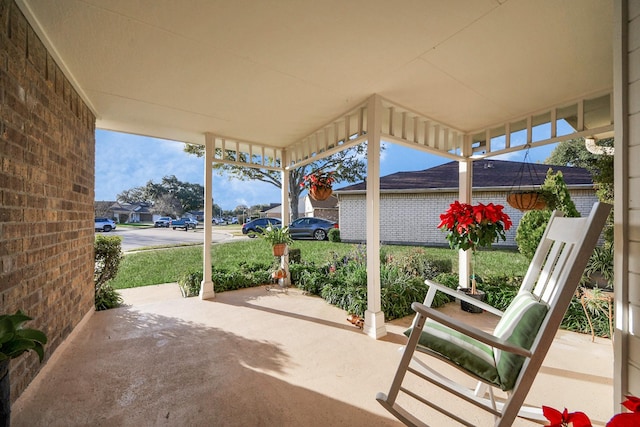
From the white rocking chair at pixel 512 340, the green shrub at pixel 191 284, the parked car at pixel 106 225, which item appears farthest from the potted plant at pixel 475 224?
the parked car at pixel 106 225

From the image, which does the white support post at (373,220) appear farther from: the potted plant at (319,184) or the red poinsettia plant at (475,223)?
the potted plant at (319,184)

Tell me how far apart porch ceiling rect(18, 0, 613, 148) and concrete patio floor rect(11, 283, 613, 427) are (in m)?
2.35

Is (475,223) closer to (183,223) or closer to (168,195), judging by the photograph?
(183,223)

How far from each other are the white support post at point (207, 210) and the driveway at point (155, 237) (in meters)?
4.59

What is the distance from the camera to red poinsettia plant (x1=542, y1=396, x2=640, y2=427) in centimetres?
55

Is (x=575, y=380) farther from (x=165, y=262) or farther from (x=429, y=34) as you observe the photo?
(x=165, y=262)

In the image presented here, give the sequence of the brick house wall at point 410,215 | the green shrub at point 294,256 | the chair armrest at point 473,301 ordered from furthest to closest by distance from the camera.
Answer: the brick house wall at point 410,215 < the green shrub at point 294,256 < the chair armrest at point 473,301

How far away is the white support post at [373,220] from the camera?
2.55 meters

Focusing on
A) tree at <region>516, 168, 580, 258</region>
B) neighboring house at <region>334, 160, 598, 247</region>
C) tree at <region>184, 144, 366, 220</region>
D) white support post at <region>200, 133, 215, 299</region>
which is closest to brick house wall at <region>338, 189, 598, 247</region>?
neighboring house at <region>334, 160, 598, 247</region>

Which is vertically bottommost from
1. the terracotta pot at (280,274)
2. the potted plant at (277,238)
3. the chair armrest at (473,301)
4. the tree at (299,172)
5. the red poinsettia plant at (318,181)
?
the terracotta pot at (280,274)

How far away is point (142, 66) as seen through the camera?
210 cm

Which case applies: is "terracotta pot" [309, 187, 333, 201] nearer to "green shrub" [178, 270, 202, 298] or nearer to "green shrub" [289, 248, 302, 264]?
"green shrub" [289, 248, 302, 264]

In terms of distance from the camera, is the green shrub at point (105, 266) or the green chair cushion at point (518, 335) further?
the green shrub at point (105, 266)

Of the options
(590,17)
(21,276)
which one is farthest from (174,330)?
(590,17)
